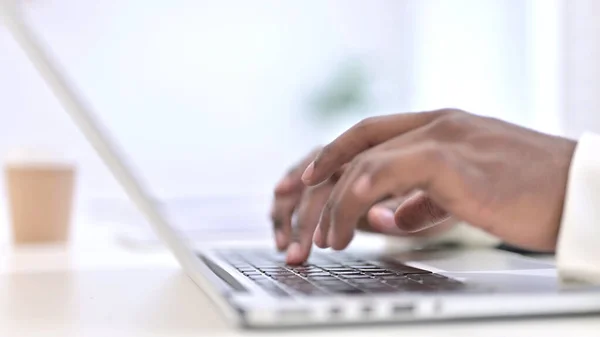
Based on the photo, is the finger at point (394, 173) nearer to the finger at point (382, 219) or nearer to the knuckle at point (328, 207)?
the knuckle at point (328, 207)

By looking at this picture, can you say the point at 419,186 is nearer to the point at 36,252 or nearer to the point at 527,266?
the point at 527,266

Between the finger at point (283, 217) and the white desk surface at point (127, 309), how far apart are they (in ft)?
0.44

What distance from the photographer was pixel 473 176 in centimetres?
52

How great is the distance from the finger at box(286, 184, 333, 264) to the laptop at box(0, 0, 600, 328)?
19 millimetres

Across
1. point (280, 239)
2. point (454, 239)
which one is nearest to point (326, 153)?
point (280, 239)

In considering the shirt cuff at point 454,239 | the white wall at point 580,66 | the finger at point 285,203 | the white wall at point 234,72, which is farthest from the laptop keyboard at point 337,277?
the white wall at point 234,72

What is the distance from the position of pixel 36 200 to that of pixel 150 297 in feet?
2.45

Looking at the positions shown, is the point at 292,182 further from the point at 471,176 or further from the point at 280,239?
the point at 471,176

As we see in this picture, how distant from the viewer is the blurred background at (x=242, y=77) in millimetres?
2273

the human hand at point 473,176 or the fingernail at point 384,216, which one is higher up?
the human hand at point 473,176

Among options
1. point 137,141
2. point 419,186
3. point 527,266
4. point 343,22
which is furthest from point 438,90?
point 419,186

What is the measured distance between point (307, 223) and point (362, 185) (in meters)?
0.31

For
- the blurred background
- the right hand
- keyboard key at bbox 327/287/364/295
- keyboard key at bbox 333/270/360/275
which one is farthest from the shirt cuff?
the blurred background

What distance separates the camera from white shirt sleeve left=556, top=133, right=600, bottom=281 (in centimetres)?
53
